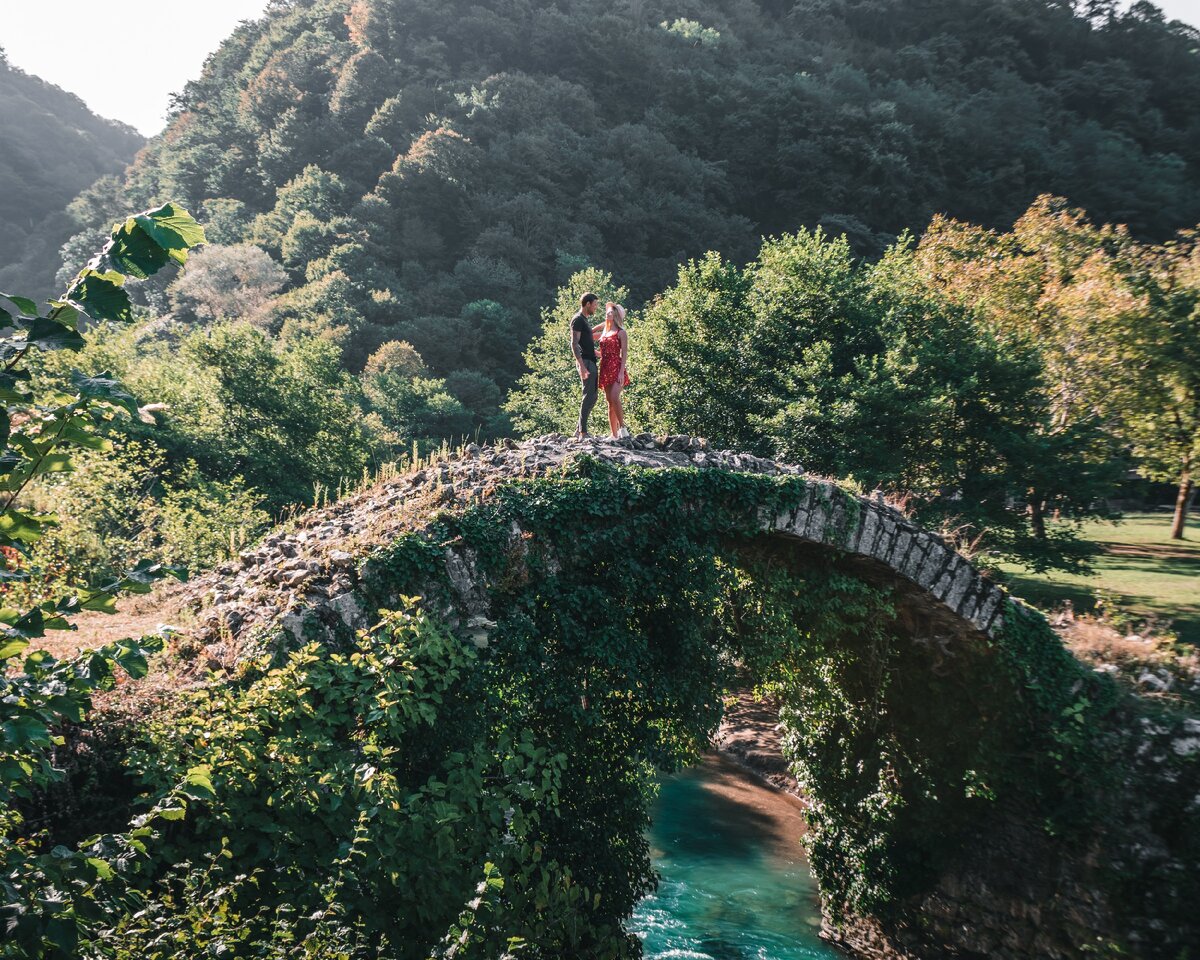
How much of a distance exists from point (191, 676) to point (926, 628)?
7229 mm

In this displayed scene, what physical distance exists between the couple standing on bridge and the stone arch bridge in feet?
3.29

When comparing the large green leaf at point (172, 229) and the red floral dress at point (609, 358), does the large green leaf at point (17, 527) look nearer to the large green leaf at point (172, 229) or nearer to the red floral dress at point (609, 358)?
the large green leaf at point (172, 229)

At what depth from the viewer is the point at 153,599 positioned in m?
7.24

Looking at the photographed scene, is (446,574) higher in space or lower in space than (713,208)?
lower

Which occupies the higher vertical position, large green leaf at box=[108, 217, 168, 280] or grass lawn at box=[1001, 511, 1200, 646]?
large green leaf at box=[108, 217, 168, 280]

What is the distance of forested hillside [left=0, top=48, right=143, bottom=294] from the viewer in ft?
174

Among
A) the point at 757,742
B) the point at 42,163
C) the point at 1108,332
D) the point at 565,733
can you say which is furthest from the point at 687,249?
the point at 42,163

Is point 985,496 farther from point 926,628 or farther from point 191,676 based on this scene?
point 191,676

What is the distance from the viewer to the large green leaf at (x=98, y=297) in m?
2.32

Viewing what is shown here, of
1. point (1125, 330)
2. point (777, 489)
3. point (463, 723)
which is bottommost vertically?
point (463, 723)

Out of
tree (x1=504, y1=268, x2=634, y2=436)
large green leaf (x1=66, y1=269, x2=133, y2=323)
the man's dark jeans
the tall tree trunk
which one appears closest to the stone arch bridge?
the man's dark jeans

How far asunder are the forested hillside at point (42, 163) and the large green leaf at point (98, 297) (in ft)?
184

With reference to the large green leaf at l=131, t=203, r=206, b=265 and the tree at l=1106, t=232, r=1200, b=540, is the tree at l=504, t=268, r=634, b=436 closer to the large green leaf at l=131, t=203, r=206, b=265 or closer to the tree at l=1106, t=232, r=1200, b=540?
the tree at l=1106, t=232, r=1200, b=540

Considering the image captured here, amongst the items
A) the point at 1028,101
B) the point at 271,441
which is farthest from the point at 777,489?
the point at 1028,101
